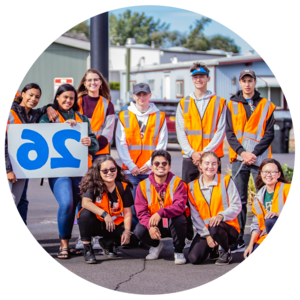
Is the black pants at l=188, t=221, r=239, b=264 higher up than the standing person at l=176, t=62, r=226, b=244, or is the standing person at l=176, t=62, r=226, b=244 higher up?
the standing person at l=176, t=62, r=226, b=244

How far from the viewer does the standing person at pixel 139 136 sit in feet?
19.5

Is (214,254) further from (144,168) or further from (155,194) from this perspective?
(144,168)

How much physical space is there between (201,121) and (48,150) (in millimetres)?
1969

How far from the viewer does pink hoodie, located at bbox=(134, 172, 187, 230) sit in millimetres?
5406

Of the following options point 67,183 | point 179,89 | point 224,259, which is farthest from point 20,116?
point 179,89

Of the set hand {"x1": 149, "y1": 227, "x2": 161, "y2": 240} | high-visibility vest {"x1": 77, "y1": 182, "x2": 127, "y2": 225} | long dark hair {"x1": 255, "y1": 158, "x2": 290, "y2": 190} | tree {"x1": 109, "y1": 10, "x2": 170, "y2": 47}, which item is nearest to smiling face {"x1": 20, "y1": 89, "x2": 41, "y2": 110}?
high-visibility vest {"x1": 77, "y1": 182, "x2": 127, "y2": 225}

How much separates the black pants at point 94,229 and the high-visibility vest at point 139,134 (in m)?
0.99

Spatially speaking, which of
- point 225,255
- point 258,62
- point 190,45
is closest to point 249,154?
point 225,255

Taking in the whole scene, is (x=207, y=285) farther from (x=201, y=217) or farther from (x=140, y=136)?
(x=140, y=136)

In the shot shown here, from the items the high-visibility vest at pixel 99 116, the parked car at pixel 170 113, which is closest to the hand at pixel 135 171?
the high-visibility vest at pixel 99 116

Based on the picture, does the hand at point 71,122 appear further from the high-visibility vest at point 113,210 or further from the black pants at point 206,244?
the black pants at point 206,244

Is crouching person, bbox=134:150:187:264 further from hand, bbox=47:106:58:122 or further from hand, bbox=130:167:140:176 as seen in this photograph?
hand, bbox=47:106:58:122

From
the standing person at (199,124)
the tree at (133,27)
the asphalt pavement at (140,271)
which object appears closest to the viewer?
the asphalt pavement at (140,271)

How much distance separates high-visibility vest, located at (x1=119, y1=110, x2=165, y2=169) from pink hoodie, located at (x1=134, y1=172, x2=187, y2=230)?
46 cm
